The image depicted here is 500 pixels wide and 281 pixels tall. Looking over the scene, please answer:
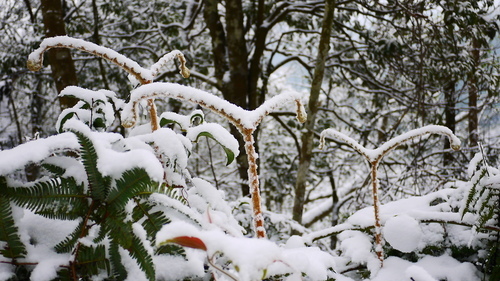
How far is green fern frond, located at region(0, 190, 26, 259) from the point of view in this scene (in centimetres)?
52

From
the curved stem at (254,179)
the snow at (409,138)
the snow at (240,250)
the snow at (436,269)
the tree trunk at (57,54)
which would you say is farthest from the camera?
the tree trunk at (57,54)

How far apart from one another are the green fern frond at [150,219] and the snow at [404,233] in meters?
0.64

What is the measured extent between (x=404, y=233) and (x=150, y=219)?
2.27 ft

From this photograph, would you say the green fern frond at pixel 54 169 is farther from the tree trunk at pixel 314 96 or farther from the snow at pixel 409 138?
the tree trunk at pixel 314 96

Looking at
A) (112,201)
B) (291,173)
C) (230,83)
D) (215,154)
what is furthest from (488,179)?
(215,154)

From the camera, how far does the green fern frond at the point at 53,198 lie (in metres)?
0.53

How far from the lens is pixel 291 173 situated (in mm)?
6488

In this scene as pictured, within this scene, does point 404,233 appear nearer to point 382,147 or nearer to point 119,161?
point 382,147

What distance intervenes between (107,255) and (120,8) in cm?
600

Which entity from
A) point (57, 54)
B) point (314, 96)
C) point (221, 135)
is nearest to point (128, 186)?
point (221, 135)

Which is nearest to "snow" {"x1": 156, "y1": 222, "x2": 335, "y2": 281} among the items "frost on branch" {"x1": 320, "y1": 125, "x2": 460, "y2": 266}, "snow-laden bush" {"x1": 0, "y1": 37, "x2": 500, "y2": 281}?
"snow-laden bush" {"x1": 0, "y1": 37, "x2": 500, "y2": 281}

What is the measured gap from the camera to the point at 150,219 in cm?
58

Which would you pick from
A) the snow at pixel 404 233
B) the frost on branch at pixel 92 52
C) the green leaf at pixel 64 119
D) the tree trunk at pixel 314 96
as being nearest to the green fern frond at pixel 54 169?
the frost on branch at pixel 92 52

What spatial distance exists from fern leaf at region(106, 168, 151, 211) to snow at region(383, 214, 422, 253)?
27.3 inches
